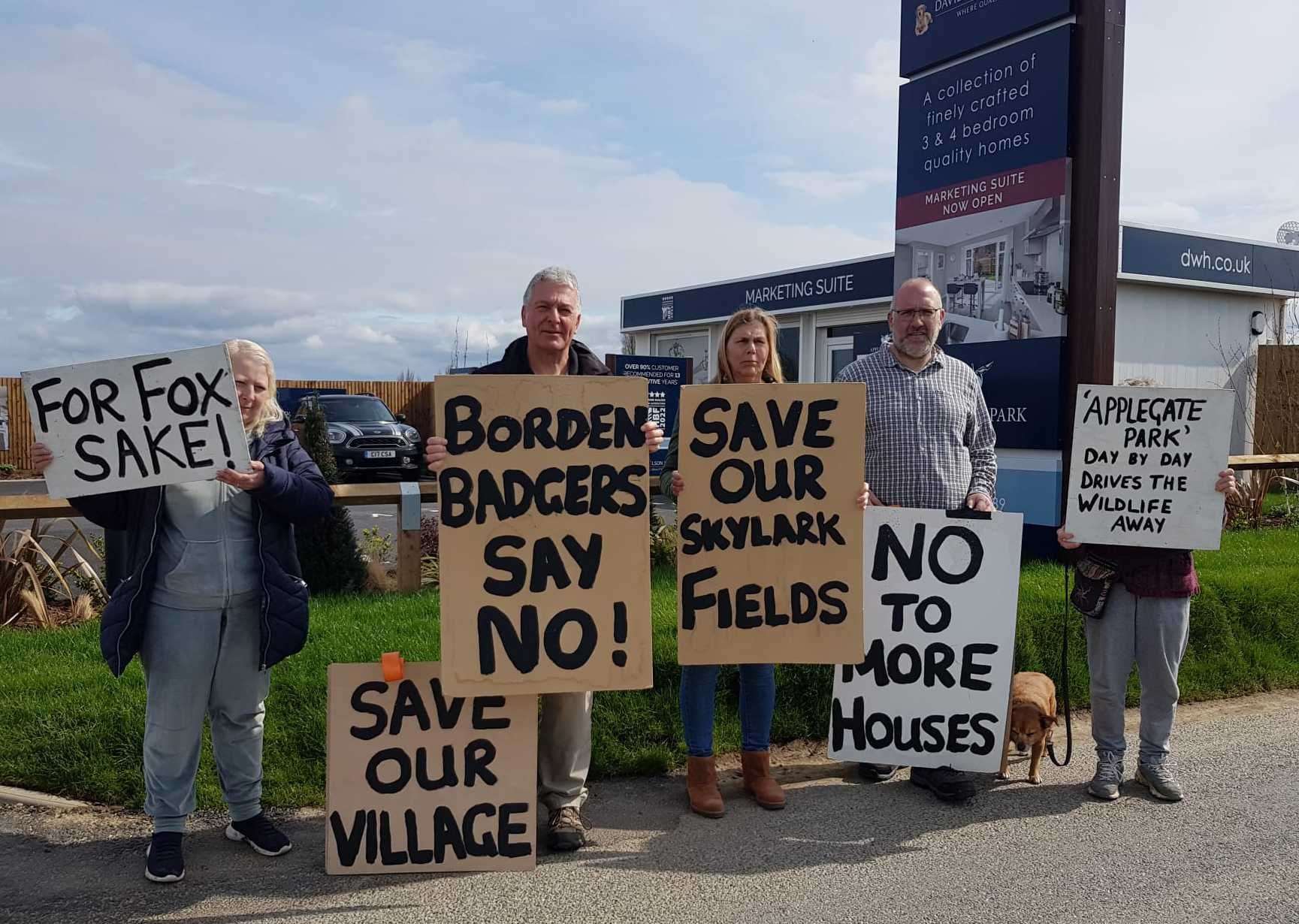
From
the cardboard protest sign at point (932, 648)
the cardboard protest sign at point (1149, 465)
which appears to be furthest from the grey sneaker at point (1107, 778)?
the cardboard protest sign at point (1149, 465)

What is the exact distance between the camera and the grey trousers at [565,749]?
4.10 meters

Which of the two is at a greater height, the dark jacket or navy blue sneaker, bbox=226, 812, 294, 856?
the dark jacket

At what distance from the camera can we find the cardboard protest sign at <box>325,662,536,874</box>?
148 inches

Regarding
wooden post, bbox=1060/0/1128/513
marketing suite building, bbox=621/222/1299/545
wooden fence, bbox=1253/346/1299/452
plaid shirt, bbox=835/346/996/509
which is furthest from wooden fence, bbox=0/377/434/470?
plaid shirt, bbox=835/346/996/509

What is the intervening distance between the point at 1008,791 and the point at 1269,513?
32.8 ft

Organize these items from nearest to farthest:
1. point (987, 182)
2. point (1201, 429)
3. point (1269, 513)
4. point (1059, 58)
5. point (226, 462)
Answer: point (226, 462)
point (1201, 429)
point (1059, 58)
point (987, 182)
point (1269, 513)

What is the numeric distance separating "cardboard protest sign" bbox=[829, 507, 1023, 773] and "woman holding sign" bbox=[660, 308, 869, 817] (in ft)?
1.10

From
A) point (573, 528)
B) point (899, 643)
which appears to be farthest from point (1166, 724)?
point (573, 528)

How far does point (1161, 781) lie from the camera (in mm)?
4492

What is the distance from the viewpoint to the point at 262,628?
12.0 feet

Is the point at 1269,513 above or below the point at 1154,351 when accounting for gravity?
below

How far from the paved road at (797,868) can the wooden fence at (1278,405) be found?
1247 cm

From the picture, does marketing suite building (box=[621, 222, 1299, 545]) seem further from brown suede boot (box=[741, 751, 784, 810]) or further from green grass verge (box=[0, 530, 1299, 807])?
brown suede boot (box=[741, 751, 784, 810])

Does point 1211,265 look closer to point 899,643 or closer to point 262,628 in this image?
point 899,643
